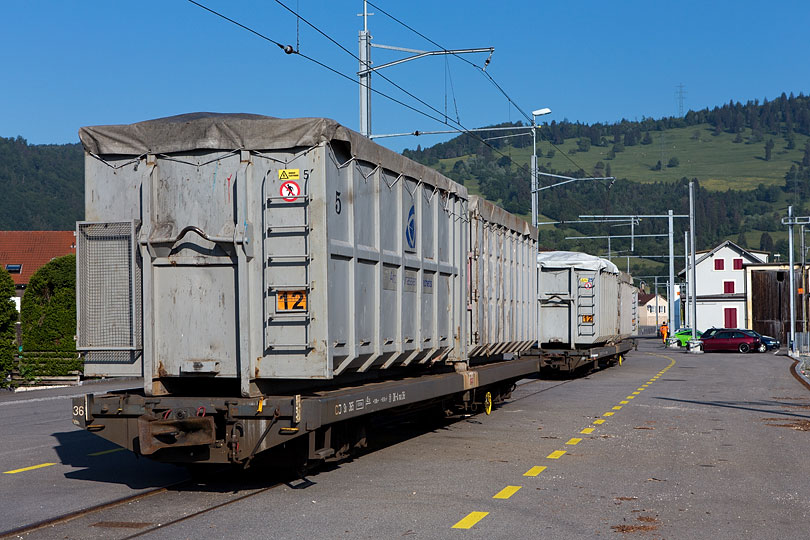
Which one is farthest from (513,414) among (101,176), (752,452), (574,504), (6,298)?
(6,298)

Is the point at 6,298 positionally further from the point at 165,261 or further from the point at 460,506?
the point at 460,506

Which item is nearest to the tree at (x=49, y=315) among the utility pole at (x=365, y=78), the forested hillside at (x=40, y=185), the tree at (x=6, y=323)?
the tree at (x=6, y=323)

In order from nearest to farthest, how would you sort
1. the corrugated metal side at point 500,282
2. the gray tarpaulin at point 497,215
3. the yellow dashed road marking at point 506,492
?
the yellow dashed road marking at point 506,492 → the corrugated metal side at point 500,282 → the gray tarpaulin at point 497,215

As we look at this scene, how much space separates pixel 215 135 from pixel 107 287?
1845 mm

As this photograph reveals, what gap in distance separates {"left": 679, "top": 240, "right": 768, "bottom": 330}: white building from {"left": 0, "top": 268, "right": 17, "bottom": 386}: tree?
72076 mm

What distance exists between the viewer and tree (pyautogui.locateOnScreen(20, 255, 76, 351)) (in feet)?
84.7

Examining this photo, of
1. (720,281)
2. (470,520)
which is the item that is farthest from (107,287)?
(720,281)

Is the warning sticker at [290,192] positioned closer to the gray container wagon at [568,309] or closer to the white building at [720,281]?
the gray container wagon at [568,309]

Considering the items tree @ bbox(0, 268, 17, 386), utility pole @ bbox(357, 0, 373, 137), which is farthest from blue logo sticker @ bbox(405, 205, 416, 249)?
tree @ bbox(0, 268, 17, 386)

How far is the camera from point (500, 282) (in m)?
16.6

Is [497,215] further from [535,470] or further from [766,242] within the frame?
[766,242]

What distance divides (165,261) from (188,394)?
1.41m

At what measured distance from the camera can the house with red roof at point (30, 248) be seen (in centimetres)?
7256

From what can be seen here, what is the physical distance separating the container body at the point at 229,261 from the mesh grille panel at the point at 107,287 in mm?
14
